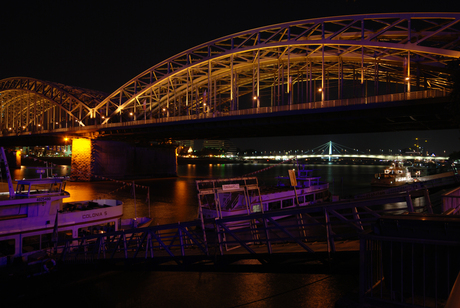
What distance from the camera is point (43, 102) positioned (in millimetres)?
96438

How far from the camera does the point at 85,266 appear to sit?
1619 centimetres

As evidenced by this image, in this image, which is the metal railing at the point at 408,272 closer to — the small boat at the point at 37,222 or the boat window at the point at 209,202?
the small boat at the point at 37,222

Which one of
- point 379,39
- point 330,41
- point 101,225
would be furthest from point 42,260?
point 379,39

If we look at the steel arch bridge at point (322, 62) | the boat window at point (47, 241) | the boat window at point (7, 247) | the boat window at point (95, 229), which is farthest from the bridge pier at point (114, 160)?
the boat window at point (7, 247)

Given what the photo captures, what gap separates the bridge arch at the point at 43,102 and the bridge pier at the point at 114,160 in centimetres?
795

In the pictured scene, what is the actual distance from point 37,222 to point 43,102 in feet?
295

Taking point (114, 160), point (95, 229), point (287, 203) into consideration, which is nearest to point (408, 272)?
point (95, 229)

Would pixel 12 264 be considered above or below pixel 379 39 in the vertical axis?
below

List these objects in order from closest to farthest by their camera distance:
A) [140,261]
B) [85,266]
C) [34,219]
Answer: [140,261]
[85,266]
[34,219]

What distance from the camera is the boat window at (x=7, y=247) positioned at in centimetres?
1755

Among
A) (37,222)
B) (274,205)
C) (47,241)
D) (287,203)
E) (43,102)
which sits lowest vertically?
(287,203)

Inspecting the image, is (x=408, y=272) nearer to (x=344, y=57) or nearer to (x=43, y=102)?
(x=344, y=57)

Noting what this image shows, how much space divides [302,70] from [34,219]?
4802 centimetres

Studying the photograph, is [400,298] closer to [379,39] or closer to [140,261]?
[140,261]
